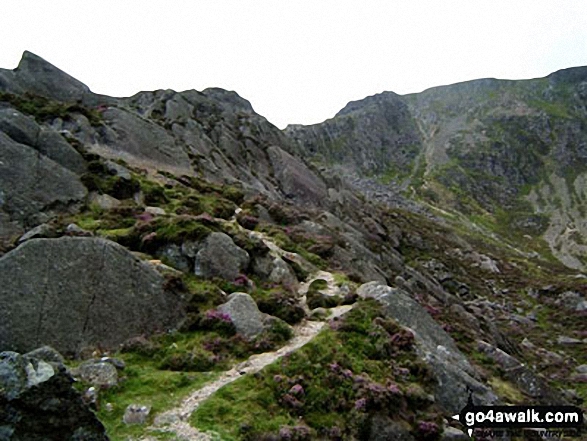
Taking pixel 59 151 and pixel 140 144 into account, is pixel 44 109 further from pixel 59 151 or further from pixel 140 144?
pixel 59 151

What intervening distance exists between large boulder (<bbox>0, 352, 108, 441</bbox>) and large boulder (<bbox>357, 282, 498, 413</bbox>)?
15.0 m

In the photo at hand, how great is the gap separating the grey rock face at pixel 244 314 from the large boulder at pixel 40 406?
1076 cm

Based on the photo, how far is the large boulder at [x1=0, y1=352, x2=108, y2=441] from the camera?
34.2ft

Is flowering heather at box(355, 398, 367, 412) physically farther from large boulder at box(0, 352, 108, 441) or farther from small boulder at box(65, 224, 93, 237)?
small boulder at box(65, 224, 93, 237)

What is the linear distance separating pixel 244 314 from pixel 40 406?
12.5m

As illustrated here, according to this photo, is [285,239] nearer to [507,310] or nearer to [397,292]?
[397,292]

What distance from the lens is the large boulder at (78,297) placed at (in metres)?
17.8

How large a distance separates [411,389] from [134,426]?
1115 cm

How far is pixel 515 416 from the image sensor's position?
19891mm

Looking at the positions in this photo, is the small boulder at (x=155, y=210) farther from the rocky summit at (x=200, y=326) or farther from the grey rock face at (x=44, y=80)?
the grey rock face at (x=44, y=80)

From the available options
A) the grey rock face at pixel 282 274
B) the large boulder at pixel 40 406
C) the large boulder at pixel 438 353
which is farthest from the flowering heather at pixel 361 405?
the grey rock face at pixel 282 274

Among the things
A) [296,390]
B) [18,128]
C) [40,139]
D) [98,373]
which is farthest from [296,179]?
[98,373]

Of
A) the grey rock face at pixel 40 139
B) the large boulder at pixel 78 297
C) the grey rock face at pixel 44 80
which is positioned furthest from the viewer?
the grey rock face at pixel 44 80

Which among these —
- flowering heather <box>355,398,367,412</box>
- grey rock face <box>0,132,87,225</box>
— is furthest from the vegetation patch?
flowering heather <box>355,398,367,412</box>
